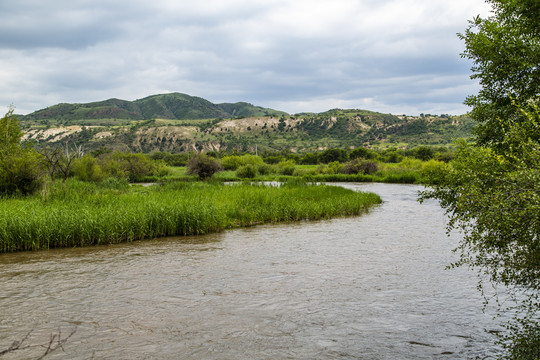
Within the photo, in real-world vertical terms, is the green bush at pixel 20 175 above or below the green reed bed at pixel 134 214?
above

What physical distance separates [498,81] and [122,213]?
14711mm

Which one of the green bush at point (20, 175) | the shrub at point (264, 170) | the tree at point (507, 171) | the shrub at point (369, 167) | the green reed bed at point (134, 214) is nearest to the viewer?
the tree at point (507, 171)

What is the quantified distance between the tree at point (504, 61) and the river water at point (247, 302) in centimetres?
435

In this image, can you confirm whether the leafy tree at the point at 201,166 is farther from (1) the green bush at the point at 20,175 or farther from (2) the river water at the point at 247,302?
(2) the river water at the point at 247,302

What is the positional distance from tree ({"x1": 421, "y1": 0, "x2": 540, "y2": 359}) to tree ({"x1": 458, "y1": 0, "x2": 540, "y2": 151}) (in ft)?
0.07

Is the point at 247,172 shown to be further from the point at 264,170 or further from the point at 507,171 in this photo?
the point at 507,171

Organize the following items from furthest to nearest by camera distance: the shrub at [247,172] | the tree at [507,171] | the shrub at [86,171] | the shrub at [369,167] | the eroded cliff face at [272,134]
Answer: the eroded cliff face at [272,134] < the shrub at [369,167] < the shrub at [247,172] < the shrub at [86,171] < the tree at [507,171]

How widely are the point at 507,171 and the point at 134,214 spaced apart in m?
14.9

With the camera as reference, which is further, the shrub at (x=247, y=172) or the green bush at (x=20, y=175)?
the shrub at (x=247, y=172)

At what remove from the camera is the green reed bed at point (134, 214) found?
15125 mm

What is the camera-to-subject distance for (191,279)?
1152cm

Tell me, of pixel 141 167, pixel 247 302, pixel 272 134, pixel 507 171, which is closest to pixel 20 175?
pixel 247 302

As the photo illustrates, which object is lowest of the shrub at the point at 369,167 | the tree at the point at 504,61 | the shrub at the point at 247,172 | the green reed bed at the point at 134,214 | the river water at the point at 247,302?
the river water at the point at 247,302

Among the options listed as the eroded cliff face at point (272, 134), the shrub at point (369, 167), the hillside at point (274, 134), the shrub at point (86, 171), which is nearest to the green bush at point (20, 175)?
the shrub at point (86, 171)
